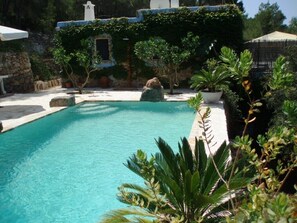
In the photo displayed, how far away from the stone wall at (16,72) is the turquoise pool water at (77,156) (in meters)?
6.05

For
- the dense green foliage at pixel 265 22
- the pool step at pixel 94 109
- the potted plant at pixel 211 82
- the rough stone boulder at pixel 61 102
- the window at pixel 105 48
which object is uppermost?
the dense green foliage at pixel 265 22

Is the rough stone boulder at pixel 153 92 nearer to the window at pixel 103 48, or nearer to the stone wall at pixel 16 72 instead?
the window at pixel 103 48

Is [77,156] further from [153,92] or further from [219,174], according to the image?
[153,92]

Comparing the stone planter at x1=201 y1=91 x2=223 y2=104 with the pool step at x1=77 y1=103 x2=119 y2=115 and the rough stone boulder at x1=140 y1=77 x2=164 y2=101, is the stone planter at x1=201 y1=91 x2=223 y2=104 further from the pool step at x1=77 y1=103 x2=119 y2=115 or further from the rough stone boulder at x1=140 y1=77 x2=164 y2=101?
the pool step at x1=77 y1=103 x2=119 y2=115

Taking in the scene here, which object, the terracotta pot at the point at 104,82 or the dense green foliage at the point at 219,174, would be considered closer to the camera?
the dense green foliage at the point at 219,174

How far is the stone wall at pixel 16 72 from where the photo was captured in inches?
705

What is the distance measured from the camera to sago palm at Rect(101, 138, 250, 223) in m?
3.47

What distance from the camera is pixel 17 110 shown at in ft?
43.7

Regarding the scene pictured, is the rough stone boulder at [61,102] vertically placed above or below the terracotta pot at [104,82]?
below

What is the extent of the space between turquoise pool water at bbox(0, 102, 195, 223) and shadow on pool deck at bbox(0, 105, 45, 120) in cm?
99

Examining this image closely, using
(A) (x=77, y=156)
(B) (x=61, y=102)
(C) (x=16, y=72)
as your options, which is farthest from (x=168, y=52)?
(A) (x=77, y=156)

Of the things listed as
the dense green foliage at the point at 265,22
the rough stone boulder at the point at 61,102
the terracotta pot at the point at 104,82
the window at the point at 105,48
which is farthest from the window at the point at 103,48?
the dense green foliage at the point at 265,22

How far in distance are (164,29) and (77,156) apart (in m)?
12.0

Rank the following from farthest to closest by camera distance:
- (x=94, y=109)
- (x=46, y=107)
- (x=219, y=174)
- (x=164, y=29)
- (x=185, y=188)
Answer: (x=164, y=29)
(x=94, y=109)
(x=46, y=107)
(x=185, y=188)
(x=219, y=174)
